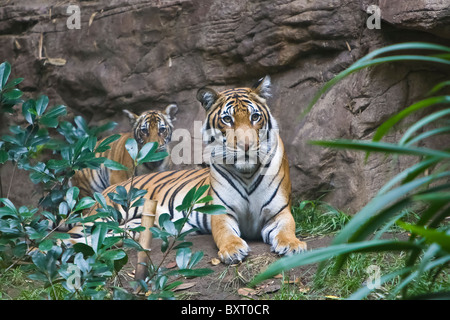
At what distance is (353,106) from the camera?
5820mm

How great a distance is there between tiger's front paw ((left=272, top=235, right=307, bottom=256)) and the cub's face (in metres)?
2.72

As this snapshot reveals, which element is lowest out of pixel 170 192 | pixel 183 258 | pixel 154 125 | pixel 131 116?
pixel 170 192

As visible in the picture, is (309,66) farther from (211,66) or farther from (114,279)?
(114,279)

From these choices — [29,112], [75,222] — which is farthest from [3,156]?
[75,222]

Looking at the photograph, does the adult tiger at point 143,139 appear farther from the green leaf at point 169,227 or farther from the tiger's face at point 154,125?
the green leaf at point 169,227

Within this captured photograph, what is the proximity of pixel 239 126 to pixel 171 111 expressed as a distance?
2029mm

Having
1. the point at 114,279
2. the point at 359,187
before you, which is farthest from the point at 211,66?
the point at 114,279

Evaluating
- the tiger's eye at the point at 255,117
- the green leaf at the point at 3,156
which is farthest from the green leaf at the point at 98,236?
the tiger's eye at the point at 255,117

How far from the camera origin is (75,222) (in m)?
3.88

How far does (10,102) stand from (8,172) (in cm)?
355

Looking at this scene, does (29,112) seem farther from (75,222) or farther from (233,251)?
(233,251)

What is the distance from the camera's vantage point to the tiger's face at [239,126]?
497cm

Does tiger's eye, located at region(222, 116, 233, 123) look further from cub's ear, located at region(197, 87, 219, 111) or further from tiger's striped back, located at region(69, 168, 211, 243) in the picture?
tiger's striped back, located at region(69, 168, 211, 243)

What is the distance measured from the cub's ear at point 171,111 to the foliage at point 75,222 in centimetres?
218
